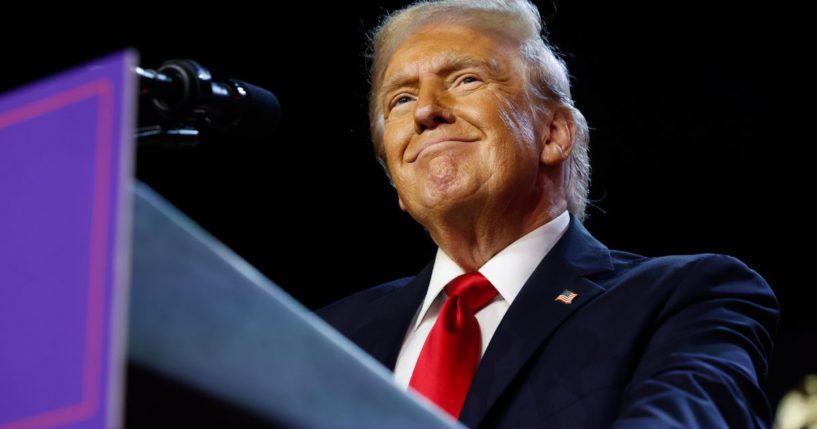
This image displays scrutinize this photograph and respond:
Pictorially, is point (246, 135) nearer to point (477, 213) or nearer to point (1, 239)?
point (1, 239)

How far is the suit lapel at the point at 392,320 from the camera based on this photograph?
199 cm

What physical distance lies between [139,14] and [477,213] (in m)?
1.21

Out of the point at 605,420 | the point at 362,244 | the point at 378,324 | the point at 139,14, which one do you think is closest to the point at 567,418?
the point at 605,420

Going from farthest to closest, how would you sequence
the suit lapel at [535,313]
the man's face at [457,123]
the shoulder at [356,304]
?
the shoulder at [356,304]
the man's face at [457,123]
the suit lapel at [535,313]

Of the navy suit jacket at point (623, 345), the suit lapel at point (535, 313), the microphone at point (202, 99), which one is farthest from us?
the suit lapel at point (535, 313)

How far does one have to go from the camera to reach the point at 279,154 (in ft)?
11.1

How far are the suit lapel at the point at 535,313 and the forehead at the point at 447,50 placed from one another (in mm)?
422

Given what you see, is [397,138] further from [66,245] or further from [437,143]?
[66,245]

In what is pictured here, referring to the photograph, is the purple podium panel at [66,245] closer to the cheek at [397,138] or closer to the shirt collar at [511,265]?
the shirt collar at [511,265]

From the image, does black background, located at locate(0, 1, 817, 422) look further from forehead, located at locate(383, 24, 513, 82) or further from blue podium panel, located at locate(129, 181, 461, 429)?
blue podium panel, located at locate(129, 181, 461, 429)

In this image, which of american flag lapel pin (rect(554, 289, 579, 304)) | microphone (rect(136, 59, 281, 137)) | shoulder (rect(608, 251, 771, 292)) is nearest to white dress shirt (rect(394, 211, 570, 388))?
american flag lapel pin (rect(554, 289, 579, 304))

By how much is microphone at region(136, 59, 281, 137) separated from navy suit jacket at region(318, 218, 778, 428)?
1.81ft

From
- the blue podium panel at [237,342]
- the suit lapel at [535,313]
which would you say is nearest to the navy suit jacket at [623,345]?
the suit lapel at [535,313]

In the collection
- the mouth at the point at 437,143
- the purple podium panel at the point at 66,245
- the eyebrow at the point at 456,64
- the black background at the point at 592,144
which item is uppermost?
the purple podium panel at the point at 66,245
